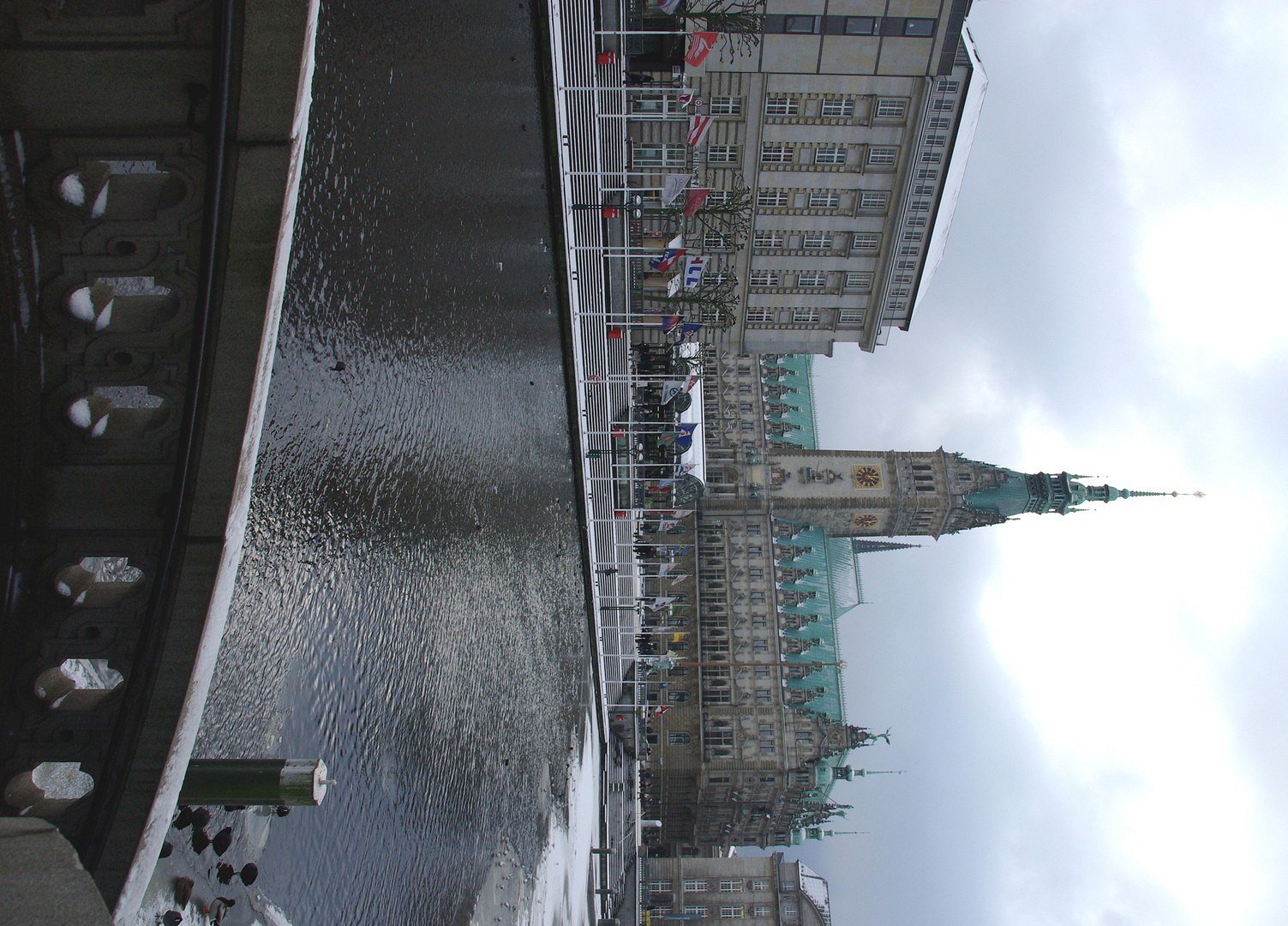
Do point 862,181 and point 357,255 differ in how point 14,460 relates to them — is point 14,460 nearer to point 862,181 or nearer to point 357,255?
point 357,255

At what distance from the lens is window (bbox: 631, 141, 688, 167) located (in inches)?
1570

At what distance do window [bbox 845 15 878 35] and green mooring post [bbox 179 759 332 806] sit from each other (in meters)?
38.9

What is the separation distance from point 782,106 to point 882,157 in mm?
5681

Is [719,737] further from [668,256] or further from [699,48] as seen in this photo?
[699,48]

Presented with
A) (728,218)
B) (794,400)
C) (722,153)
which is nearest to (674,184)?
(722,153)

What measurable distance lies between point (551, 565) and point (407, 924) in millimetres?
13703

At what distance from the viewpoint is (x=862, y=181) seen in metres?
45.5

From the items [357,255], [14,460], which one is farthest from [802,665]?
[14,460]

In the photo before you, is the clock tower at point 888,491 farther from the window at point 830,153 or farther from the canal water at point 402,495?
the canal water at point 402,495

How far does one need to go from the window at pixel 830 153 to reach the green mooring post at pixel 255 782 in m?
42.0

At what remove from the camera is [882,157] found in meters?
44.6

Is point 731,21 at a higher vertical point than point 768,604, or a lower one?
higher

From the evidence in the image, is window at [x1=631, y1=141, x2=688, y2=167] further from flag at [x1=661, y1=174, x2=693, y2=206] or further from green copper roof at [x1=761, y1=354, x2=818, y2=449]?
green copper roof at [x1=761, y1=354, x2=818, y2=449]

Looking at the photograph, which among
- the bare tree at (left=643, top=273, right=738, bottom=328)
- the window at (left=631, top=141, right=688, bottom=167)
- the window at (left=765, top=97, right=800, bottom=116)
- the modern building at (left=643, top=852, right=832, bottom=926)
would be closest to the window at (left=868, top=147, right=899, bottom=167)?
the window at (left=765, top=97, right=800, bottom=116)
